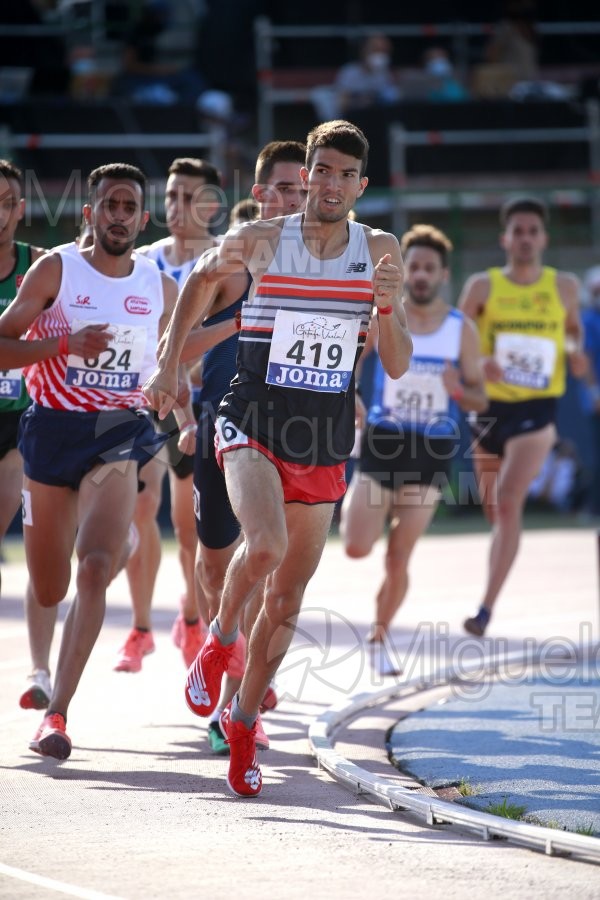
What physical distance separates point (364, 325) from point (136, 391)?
4.50 ft

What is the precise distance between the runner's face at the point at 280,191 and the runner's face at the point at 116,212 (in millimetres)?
591

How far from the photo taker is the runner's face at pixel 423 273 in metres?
9.59

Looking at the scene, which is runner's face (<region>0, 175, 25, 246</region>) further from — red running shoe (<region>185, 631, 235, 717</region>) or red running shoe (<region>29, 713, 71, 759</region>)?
red running shoe (<region>185, 631, 235, 717</region>)

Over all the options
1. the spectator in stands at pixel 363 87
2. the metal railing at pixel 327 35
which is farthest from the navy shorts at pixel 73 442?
the metal railing at pixel 327 35

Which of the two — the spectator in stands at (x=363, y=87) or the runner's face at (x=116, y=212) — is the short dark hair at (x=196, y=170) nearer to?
the runner's face at (x=116, y=212)

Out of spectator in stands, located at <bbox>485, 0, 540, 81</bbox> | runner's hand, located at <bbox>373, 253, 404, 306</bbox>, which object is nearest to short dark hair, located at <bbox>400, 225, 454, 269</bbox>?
runner's hand, located at <bbox>373, 253, 404, 306</bbox>

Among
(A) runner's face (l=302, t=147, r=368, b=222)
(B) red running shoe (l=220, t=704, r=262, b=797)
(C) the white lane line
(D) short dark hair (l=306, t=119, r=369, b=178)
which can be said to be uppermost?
(D) short dark hair (l=306, t=119, r=369, b=178)

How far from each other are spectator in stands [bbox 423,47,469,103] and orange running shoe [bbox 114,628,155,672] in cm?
1296

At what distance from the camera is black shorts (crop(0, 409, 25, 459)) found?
7.70 meters

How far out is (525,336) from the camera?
1075 cm

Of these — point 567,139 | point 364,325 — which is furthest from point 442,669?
point 567,139

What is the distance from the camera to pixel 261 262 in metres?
6.12

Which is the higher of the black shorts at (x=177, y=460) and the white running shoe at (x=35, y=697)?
the black shorts at (x=177, y=460)

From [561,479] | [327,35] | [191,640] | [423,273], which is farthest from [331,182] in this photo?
[327,35]
